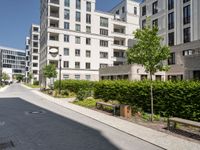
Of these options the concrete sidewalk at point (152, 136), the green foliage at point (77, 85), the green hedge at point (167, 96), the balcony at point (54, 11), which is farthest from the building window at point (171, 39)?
the balcony at point (54, 11)

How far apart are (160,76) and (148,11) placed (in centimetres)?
1303

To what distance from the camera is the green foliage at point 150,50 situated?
1202 centimetres

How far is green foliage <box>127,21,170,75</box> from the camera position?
12.0 m

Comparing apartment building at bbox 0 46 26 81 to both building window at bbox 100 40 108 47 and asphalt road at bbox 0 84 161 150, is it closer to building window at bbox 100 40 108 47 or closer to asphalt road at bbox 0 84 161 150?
building window at bbox 100 40 108 47

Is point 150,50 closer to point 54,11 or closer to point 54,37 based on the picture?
point 54,37

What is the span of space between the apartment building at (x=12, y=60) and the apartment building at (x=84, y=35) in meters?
110

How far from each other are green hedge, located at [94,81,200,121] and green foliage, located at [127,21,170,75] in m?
1.38

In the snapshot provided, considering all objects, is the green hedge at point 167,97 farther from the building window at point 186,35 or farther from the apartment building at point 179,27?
the building window at point 186,35

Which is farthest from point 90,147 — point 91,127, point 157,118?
point 157,118

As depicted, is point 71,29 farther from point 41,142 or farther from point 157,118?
point 41,142

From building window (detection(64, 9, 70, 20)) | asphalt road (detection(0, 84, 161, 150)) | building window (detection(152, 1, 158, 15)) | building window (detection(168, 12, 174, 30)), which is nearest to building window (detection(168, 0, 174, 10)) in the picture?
building window (detection(168, 12, 174, 30))

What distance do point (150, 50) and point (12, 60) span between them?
16622 cm

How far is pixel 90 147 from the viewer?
736 cm

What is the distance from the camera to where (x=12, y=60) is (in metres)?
164
